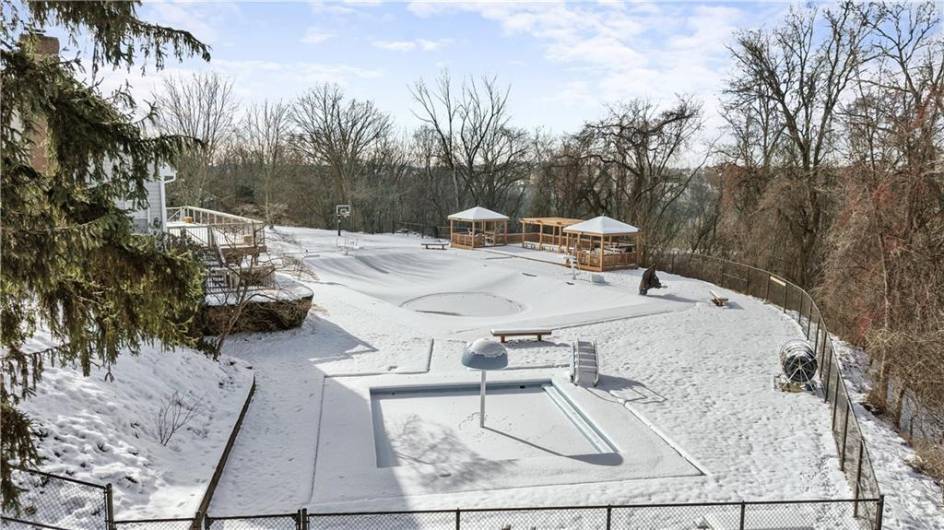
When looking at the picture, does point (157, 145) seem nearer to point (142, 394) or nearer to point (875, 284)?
point (142, 394)

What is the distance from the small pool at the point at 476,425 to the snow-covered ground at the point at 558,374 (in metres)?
0.58

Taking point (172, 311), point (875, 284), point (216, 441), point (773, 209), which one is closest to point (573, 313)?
point (875, 284)

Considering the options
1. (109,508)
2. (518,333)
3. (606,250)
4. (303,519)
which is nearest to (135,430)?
(109,508)

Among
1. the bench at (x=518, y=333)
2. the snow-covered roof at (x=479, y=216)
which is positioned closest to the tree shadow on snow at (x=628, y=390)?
the bench at (x=518, y=333)

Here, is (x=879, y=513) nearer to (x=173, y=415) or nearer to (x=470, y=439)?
(x=470, y=439)

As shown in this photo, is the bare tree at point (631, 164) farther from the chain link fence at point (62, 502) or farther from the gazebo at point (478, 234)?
the chain link fence at point (62, 502)

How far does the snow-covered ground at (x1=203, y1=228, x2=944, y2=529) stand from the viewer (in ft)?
29.0

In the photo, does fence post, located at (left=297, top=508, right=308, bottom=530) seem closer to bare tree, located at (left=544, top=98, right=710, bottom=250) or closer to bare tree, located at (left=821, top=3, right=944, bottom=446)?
bare tree, located at (left=821, top=3, right=944, bottom=446)

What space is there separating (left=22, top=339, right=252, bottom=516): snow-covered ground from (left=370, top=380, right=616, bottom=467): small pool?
286 cm

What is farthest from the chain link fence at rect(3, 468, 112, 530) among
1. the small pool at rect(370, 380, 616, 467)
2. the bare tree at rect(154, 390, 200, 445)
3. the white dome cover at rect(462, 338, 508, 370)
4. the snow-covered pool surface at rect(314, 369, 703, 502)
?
the white dome cover at rect(462, 338, 508, 370)

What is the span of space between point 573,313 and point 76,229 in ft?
55.4

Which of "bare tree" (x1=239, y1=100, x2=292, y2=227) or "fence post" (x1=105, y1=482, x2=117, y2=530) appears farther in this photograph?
"bare tree" (x1=239, y1=100, x2=292, y2=227)

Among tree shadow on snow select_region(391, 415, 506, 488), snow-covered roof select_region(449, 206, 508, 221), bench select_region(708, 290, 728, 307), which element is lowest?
tree shadow on snow select_region(391, 415, 506, 488)

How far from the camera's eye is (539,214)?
48312 millimetres
